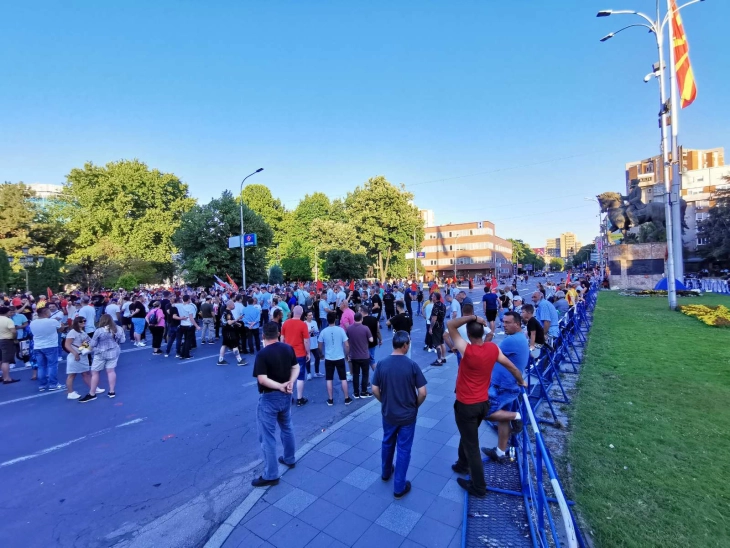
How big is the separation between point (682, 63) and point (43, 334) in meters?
30.0

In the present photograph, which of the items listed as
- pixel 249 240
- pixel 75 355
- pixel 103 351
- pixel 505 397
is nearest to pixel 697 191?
pixel 249 240

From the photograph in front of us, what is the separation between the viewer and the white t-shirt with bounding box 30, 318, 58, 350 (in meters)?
7.97

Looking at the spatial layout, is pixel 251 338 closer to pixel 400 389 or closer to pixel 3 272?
pixel 400 389

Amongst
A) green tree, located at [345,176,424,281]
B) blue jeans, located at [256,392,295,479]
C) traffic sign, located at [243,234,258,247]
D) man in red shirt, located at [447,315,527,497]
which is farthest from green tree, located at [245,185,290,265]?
man in red shirt, located at [447,315,527,497]

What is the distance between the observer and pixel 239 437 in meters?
5.64

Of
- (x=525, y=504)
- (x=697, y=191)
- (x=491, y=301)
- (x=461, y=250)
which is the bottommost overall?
(x=525, y=504)

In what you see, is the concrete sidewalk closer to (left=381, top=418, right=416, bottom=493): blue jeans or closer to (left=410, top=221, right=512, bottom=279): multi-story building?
(left=381, top=418, right=416, bottom=493): blue jeans

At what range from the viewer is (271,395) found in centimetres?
435

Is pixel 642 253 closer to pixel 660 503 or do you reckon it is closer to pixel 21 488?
pixel 660 503

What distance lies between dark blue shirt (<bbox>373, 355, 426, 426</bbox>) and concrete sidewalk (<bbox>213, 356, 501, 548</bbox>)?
34.3 inches

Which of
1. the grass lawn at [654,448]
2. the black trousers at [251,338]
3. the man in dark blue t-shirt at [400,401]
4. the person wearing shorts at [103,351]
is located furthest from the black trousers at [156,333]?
the grass lawn at [654,448]

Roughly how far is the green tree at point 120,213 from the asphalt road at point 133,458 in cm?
3481

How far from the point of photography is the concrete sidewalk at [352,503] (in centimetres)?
337

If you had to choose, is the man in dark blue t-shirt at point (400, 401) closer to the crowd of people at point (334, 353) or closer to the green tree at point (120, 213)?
the crowd of people at point (334, 353)
